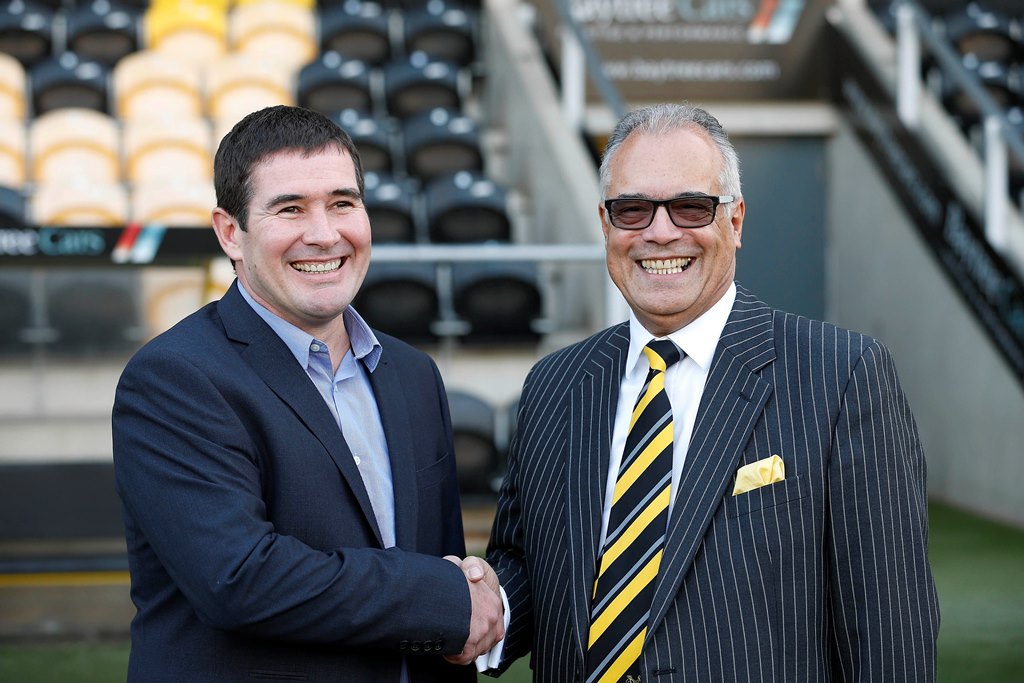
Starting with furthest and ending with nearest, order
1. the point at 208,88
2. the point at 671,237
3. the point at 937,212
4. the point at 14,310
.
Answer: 1. the point at 208,88
2. the point at 937,212
3. the point at 14,310
4. the point at 671,237

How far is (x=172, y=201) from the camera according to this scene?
6.42 metres

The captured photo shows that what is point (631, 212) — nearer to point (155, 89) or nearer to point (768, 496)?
point (768, 496)

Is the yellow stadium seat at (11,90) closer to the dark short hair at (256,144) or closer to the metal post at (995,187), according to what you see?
the metal post at (995,187)

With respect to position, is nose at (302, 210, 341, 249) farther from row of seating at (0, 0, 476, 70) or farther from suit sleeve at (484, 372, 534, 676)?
row of seating at (0, 0, 476, 70)

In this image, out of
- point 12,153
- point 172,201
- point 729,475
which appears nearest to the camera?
point 729,475

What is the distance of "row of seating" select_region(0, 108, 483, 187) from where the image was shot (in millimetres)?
7008

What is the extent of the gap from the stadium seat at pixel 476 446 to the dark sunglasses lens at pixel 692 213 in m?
2.71

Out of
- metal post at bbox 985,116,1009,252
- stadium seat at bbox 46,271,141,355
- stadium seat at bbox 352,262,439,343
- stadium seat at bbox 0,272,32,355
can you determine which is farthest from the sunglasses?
metal post at bbox 985,116,1009,252

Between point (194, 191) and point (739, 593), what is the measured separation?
5.26 metres

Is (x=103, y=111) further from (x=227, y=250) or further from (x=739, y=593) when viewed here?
(x=739, y=593)

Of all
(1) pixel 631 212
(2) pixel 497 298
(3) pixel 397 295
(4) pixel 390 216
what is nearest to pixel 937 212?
(2) pixel 497 298

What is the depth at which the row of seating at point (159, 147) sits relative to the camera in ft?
23.0

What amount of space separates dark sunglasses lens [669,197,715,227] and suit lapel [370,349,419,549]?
58 centimetres

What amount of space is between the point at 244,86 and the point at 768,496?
654 centimetres
